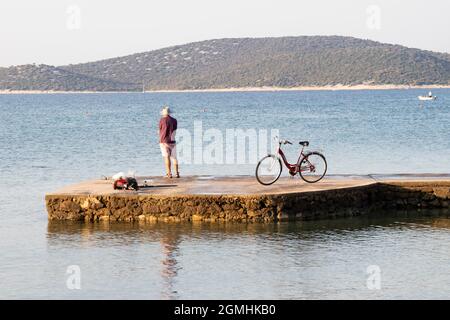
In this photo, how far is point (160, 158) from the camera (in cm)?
3784

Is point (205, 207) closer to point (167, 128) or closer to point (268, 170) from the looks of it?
point (268, 170)

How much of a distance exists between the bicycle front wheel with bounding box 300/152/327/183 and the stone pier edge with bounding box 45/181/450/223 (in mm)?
1272

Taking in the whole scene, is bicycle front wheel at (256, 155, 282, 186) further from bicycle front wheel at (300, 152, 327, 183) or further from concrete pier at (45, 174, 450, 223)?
bicycle front wheel at (300, 152, 327, 183)

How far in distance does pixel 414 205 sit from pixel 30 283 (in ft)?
32.3

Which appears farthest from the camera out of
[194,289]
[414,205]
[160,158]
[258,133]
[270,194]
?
[258,133]

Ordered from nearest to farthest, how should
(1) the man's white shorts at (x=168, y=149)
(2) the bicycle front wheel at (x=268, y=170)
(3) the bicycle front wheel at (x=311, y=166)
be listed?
(2) the bicycle front wheel at (x=268, y=170) → (3) the bicycle front wheel at (x=311, y=166) → (1) the man's white shorts at (x=168, y=149)

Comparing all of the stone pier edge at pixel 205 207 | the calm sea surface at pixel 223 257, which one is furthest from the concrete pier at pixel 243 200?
the calm sea surface at pixel 223 257

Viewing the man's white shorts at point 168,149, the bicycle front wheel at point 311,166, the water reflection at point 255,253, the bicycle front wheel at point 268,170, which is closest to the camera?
the water reflection at point 255,253

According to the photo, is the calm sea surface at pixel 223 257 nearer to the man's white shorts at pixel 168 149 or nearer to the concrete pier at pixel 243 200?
the concrete pier at pixel 243 200

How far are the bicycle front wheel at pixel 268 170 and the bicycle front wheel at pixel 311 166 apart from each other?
2.33ft

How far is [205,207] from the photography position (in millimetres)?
18406

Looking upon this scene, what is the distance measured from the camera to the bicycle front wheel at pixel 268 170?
19.8 metres

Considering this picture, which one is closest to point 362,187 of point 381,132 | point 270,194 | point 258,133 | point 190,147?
point 270,194

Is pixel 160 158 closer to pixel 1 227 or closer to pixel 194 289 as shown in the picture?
pixel 1 227
